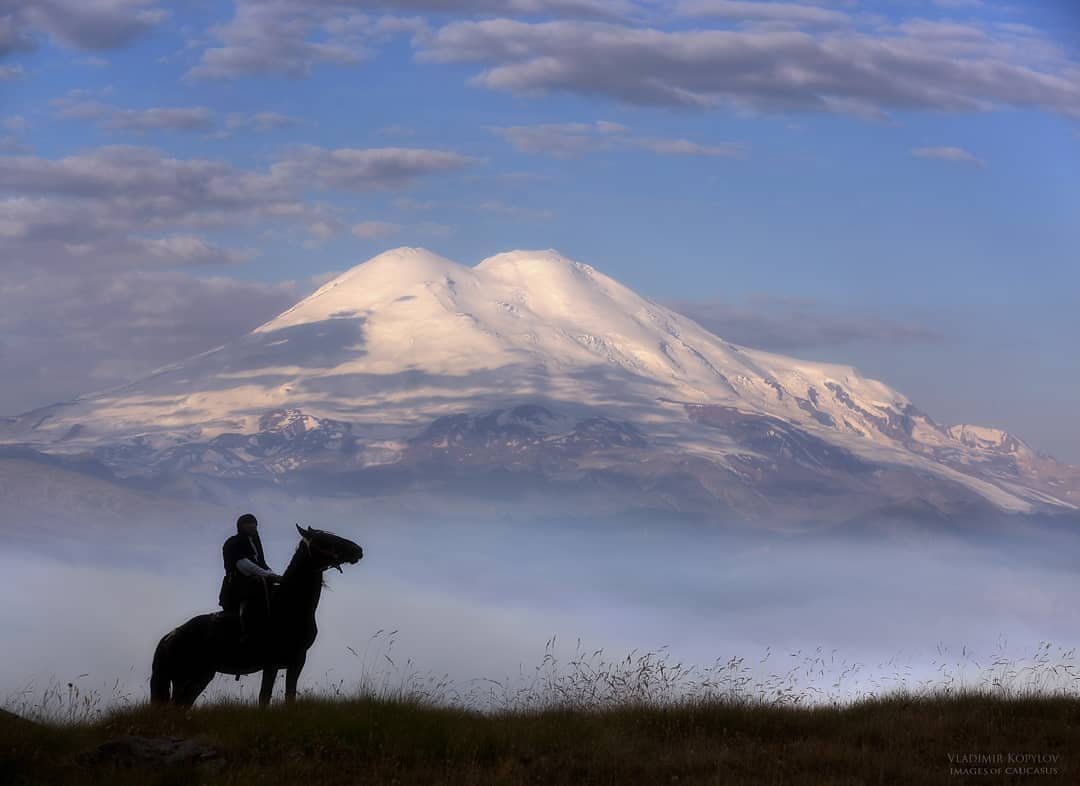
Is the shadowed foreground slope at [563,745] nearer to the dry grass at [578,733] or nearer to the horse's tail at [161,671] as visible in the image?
the dry grass at [578,733]

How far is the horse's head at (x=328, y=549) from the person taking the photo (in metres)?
16.5

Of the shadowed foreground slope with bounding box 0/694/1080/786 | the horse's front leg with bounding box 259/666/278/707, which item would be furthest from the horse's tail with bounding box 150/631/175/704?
the shadowed foreground slope with bounding box 0/694/1080/786

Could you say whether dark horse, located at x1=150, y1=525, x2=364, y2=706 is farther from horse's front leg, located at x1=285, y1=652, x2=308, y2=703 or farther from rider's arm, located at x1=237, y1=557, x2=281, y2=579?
rider's arm, located at x1=237, y1=557, x2=281, y2=579

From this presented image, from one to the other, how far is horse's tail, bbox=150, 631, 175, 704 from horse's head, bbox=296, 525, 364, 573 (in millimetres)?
1973

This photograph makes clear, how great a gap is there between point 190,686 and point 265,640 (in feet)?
3.55

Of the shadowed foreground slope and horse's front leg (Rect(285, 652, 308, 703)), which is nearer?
the shadowed foreground slope

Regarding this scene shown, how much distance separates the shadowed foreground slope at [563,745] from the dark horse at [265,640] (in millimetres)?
1362

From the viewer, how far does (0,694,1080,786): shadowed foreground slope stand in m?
13.0

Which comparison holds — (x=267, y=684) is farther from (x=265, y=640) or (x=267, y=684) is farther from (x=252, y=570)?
(x=252, y=570)

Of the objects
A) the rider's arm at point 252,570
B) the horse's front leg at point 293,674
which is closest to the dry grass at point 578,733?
the horse's front leg at point 293,674

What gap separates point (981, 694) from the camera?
17.0 meters

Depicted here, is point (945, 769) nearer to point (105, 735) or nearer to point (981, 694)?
point (981, 694)

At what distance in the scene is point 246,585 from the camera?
16.8 m

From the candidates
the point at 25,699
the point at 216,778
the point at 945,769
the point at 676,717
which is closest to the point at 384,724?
the point at 216,778
